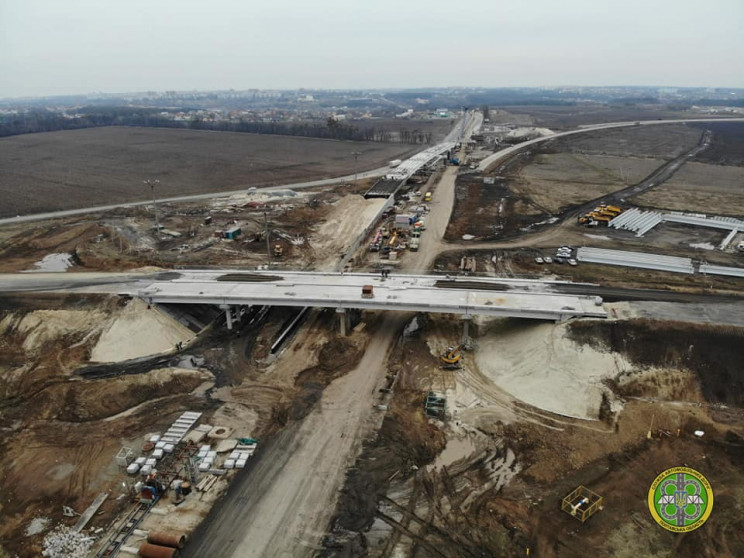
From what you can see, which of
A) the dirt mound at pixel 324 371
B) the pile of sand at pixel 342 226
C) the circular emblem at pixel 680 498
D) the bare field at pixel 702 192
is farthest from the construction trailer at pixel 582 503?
the bare field at pixel 702 192

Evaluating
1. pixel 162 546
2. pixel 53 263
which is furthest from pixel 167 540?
pixel 53 263

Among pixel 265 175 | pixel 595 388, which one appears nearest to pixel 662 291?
pixel 595 388

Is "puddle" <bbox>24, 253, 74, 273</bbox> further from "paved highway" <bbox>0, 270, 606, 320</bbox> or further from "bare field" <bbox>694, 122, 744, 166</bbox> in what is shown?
"bare field" <bbox>694, 122, 744, 166</bbox>

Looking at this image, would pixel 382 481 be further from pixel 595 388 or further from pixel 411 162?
pixel 411 162

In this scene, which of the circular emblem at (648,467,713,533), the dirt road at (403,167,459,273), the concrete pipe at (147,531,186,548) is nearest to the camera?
the circular emblem at (648,467,713,533)

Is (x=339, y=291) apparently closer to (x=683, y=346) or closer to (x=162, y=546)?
(x=162, y=546)

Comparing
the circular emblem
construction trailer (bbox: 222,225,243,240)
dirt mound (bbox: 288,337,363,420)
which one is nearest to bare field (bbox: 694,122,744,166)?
construction trailer (bbox: 222,225,243,240)
